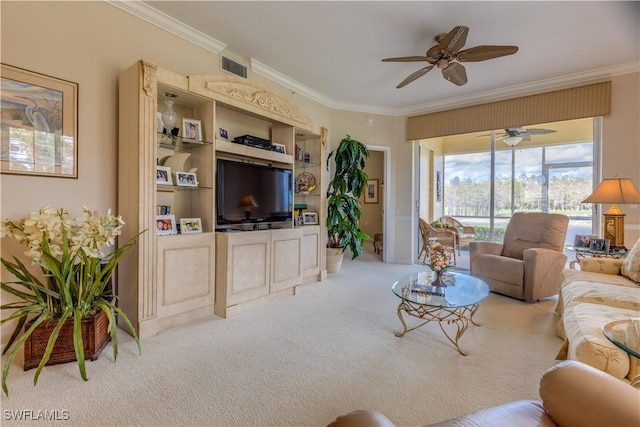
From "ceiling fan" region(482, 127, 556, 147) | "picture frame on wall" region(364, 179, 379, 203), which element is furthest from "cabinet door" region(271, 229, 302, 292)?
"picture frame on wall" region(364, 179, 379, 203)

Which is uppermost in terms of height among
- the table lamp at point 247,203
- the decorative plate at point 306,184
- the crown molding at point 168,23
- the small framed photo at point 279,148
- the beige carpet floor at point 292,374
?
the crown molding at point 168,23

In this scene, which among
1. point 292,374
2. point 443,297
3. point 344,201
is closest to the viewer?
point 292,374

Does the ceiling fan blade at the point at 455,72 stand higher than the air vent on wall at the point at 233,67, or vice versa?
the air vent on wall at the point at 233,67

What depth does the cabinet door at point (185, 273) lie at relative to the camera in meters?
2.46

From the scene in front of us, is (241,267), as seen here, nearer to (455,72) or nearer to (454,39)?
(454,39)

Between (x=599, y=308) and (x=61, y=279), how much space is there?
3.51 metres

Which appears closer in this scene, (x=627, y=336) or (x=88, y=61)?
(x=627, y=336)

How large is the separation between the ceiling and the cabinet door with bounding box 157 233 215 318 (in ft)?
6.89

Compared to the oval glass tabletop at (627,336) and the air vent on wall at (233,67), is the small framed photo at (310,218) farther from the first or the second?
the oval glass tabletop at (627,336)

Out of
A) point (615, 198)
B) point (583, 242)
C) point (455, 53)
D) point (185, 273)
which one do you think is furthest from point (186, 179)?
point (583, 242)

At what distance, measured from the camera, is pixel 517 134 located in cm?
481

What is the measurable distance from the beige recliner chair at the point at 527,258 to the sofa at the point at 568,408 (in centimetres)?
272

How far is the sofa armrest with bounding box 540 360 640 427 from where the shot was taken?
76 cm

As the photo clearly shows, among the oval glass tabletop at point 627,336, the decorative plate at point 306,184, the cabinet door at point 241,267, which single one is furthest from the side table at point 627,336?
the decorative plate at point 306,184
